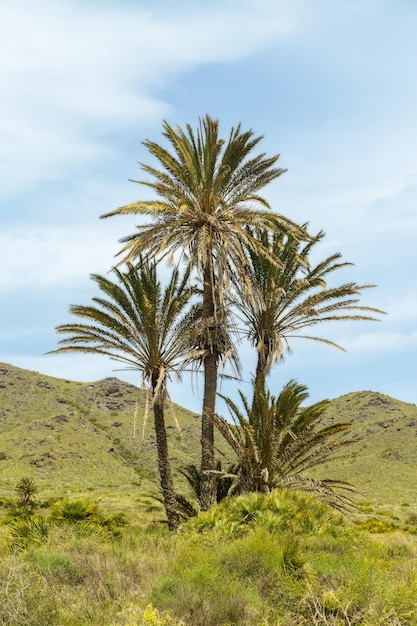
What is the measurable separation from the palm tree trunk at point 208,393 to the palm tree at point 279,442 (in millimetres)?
1210

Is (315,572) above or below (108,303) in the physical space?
below

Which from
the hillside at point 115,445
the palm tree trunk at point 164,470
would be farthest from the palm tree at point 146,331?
the hillside at point 115,445

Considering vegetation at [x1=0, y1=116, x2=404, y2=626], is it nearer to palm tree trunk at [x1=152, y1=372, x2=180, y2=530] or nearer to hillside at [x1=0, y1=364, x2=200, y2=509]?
palm tree trunk at [x1=152, y1=372, x2=180, y2=530]

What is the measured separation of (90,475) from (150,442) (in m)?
18.8

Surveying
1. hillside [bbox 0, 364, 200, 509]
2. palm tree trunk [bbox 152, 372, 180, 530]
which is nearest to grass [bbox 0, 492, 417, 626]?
palm tree trunk [bbox 152, 372, 180, 530]

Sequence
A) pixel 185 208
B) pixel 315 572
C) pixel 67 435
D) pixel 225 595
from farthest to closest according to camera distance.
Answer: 1. pixel 67 435
2. pixel 185 208
3. pixel 315 572
4. pixel 225 595

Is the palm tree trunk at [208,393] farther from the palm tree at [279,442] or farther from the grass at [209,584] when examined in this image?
the grass at [209,584]

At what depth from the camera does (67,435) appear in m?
A: 72.1

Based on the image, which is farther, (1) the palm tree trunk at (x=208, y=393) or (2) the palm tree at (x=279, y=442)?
(1) the palm tree trunk at (x=208, y=393)

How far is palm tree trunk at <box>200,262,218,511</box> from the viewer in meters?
20.0

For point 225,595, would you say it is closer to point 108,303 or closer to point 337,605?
point 337,605

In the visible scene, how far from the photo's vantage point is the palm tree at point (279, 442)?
57.9 ft

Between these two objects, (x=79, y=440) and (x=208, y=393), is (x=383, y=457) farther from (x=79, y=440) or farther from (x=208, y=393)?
(x=208, y=393)

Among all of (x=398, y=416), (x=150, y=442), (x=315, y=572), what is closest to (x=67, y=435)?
(x=150, y=442)
